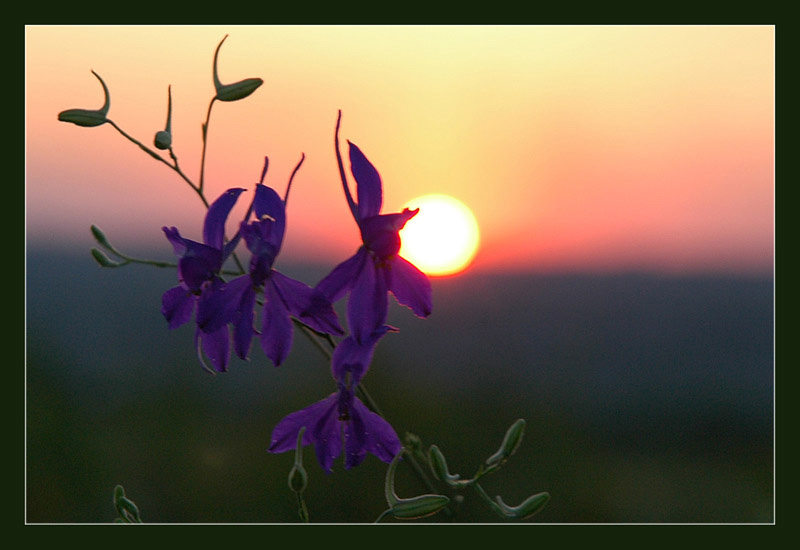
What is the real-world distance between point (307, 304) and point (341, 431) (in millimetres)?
189

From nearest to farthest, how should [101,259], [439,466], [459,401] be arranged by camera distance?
[439,466] < [101,259] < [459,401]

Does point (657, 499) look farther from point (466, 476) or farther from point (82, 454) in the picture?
point (82, 454)

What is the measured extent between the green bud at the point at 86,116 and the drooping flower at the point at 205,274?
252 millimetres

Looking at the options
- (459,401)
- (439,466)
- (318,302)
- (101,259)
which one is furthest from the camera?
(459,401)

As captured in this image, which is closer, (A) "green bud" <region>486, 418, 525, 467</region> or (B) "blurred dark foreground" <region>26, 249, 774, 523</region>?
(A) "green bud" <region>486, 418, 525, 467</region>

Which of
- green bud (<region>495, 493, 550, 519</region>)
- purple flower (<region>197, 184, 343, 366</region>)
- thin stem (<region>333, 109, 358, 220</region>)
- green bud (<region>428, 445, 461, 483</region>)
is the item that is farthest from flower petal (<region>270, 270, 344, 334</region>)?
green bud (<region>495, 493, 550, 519</region>)

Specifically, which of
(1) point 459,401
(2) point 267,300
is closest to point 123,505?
(2) point 267,300

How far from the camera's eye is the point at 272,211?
83 centimetres

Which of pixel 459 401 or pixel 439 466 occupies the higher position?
pixel 439 466

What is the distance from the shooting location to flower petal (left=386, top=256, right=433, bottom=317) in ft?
2.78

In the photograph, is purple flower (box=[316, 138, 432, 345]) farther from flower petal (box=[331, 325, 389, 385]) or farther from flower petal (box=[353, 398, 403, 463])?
flower petal (box=[353, 398, 403, 463])

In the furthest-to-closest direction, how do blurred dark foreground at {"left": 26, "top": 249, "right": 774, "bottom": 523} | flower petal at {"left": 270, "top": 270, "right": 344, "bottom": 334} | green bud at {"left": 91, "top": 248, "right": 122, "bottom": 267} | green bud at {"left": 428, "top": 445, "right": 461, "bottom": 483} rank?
blurred dark foreground at {"left": 26, "top": 249, "right": 774, "bottom": 523}, green bud at {"left": 91, "top": 248, "right": 122, "bottom": 267}, green bud at {"left": 428, "top": 445, "right": 461, "bottom": 483}, flower petal at {"left": 270, "top": 270, "right": 344, "bottom": 334}

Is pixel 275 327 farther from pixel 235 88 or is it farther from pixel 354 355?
pixel 235 88

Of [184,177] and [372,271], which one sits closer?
[372,271]
